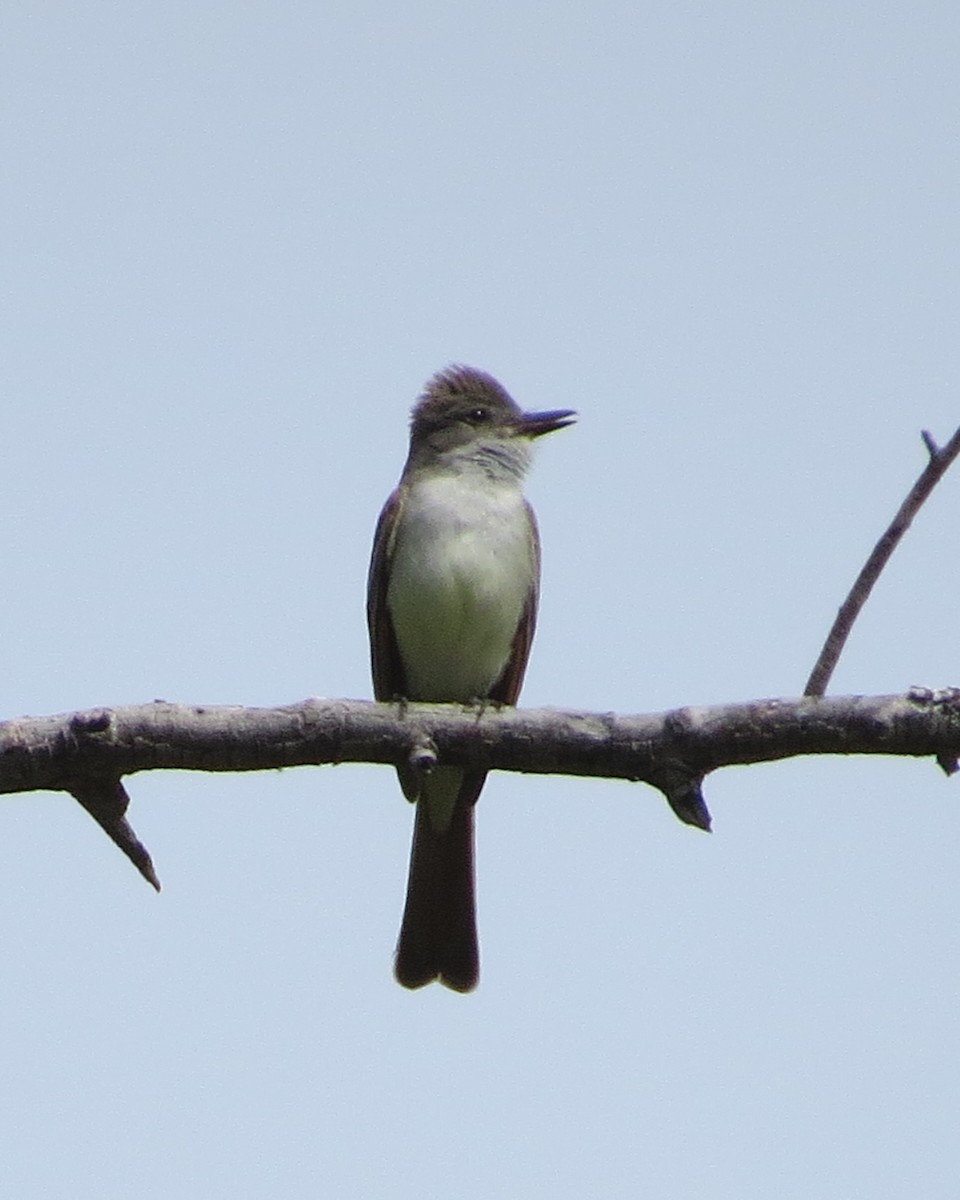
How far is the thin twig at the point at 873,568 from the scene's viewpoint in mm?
3643

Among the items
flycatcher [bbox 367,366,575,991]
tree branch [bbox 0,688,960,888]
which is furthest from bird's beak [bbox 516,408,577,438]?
tree branch [bbox 0,688,960,888]

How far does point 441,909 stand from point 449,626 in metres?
1.08

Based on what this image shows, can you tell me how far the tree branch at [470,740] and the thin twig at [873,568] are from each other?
0.30 ft

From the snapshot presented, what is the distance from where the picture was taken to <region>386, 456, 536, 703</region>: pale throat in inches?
256

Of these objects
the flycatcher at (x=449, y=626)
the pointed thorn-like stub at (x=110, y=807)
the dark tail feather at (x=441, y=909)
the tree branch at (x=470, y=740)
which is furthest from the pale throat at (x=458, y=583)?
the pointed thorn-like stub at (x=110, y=807)

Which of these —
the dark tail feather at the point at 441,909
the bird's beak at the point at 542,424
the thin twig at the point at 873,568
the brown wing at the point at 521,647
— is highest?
the bird's beak at the point at 542,424

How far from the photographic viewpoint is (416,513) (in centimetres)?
669

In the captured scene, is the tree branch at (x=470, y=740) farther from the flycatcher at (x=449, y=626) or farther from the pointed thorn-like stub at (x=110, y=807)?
the flycatcher at (x=449, y=626)

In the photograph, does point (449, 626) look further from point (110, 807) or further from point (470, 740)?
point (110, 807)

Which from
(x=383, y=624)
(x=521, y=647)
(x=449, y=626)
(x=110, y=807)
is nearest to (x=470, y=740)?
(x=110, y=807)

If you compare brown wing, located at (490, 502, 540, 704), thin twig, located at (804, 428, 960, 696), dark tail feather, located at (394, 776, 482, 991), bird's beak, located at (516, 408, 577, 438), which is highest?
bird's beak, located at (516, 408, 577, 438)

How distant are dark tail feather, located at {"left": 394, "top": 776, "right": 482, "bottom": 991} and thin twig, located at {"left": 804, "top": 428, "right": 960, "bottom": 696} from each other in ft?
10.4

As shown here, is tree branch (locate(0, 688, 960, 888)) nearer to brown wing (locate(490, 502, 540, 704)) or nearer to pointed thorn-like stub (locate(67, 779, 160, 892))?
pointed thorn-like stub (locate(67, 779, 160, 892))

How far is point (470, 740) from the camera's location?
12.9 ft
